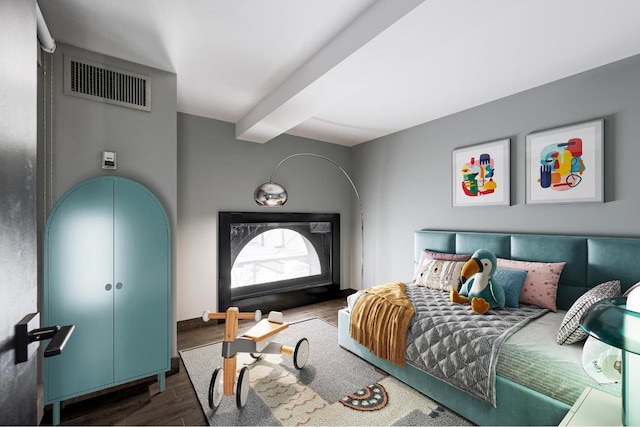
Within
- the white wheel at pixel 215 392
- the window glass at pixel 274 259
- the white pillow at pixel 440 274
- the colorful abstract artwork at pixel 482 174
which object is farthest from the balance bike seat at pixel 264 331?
the colorful abstract artwork at pixel 482 174

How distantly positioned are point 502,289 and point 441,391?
0.98 m

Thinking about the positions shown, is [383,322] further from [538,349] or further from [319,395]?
[538,349]

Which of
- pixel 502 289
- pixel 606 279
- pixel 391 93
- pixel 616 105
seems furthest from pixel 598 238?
pixel 391 93

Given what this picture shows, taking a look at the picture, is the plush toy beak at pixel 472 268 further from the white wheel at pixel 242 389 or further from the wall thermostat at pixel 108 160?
the wall thermostat at pixel 108 160

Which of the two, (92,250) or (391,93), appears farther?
(391,93)

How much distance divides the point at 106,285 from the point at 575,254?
11.8 ft

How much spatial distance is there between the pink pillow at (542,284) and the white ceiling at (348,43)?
64.3 inches

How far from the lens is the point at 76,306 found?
1.90 metres

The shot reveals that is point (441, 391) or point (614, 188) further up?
point (614, 188)

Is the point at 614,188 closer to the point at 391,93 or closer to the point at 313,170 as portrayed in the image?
the point at 391,93

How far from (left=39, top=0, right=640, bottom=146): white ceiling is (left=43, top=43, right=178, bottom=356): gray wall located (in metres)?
0.17

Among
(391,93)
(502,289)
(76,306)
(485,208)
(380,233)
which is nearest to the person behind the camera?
(76,306)

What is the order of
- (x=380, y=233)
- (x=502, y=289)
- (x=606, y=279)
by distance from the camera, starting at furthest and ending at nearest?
(x=380, y=233), (x=502, y=289), (x=606, y=279)

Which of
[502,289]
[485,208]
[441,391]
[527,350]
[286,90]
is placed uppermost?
[286,90]
